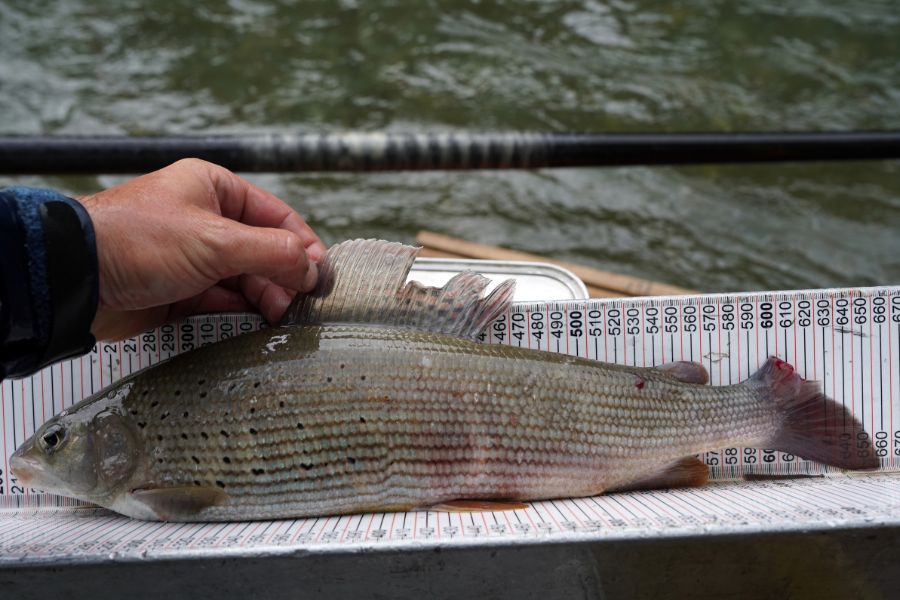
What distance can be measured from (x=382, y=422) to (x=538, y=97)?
433 centimetres

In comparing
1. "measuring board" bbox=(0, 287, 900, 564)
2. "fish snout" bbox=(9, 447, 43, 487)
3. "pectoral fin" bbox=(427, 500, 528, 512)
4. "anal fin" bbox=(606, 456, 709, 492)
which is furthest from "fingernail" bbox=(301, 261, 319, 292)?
"anal fin" bbox=(606, 456, 709, 492)

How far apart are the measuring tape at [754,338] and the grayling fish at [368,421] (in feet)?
0.63

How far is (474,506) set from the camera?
2.34 m

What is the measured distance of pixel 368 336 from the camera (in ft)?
7.95

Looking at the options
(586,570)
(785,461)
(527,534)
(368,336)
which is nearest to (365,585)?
(527,534)

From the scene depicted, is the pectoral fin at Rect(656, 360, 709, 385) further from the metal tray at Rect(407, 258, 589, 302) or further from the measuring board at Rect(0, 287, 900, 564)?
the metal tray at Rect(407, 258, 589, 302)

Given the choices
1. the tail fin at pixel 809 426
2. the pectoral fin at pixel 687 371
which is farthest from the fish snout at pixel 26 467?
the tail fin at pixel 809 426

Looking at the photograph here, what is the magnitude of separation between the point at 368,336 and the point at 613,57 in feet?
15.4

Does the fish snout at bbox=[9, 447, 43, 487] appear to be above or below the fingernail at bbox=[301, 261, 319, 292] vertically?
below

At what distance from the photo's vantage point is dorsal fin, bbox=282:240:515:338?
8.17ft

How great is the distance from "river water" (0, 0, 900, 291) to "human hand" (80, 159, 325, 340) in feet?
9.35

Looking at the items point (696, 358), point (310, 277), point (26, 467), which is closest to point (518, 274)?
point (696, 358)

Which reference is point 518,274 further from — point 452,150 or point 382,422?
point 382,422

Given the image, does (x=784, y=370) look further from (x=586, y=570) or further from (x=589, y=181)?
(x=589, y=181)
